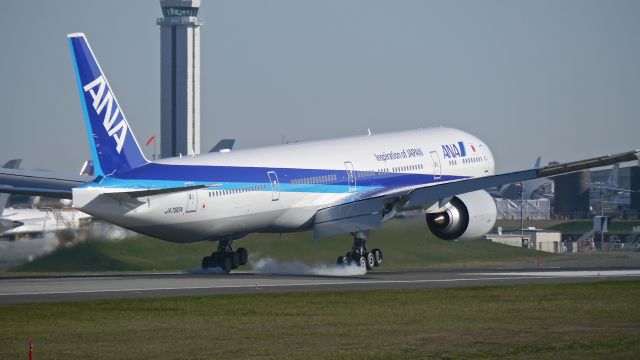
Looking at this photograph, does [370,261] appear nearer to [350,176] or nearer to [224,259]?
[350,176]

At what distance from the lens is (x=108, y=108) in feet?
142

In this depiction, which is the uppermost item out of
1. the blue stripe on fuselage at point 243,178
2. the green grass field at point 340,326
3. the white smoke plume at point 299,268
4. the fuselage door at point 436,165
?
the fuselage door at point 436,165

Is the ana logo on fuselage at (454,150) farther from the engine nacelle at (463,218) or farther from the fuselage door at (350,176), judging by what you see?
the fuselage door at (350,176)

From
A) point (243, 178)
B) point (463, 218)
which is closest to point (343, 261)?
point (463, 218)

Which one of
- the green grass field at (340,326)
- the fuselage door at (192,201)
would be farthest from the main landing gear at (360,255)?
the green grass field at (340,326)

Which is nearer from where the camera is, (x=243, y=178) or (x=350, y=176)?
(x=243, y=178)

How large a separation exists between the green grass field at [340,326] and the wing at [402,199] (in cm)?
1049

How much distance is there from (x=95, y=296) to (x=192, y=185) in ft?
27.4

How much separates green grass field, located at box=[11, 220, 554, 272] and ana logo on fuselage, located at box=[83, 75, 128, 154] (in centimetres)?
1286

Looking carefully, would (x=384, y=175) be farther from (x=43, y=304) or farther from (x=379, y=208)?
(x=43, y=304)

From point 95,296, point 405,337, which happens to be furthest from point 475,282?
point 405,337

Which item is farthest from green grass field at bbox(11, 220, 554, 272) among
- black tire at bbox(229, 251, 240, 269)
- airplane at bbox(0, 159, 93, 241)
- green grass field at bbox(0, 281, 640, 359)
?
airplane at bbox(0, 159, 93, 241)

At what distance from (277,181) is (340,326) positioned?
19.9 metres

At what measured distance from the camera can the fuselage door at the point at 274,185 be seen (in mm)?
48688
